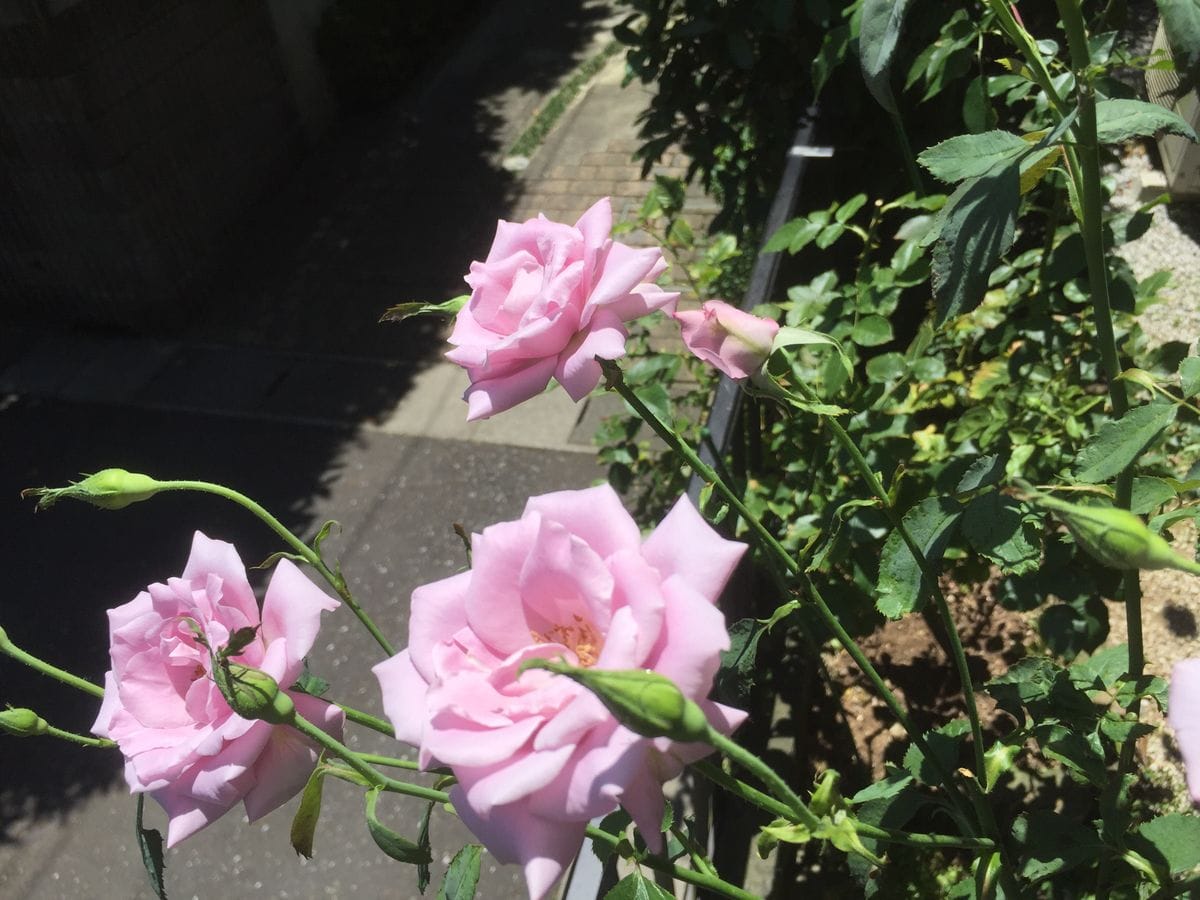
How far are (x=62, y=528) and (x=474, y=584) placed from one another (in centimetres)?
435

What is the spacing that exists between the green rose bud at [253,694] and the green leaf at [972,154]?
717 millimetres

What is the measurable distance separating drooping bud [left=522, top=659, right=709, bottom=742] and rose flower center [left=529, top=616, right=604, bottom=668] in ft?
0.50

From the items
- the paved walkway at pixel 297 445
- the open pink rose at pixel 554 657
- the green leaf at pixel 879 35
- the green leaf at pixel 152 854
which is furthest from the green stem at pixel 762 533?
the paved walkway at pixel 297 445

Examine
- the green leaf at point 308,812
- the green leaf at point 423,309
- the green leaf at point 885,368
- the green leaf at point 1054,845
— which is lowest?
the green leaf at point 1054,845

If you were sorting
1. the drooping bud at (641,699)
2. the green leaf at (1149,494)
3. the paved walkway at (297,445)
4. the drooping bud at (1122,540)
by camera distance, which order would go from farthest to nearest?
1. the paved walkway at (297,445)
2. the green leaf at (1149,494)
3. the drooping bud at (1122,540)
4. the drooping bud at (641,699)

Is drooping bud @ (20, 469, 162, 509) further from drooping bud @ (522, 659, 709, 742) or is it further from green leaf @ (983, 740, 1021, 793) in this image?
green leaf @ (983, 740, 1021, 793)

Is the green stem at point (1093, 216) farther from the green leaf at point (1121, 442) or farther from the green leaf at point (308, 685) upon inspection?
the green leaf at point (308, 685)

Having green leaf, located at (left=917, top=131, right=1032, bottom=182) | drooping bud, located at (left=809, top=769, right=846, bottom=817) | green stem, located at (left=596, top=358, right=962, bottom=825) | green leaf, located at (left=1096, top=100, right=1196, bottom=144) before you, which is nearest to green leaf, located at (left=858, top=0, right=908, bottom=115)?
green leaf, located at (left=917, top=131, right=1032, bottom=182)

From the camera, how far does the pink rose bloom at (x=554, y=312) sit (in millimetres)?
813

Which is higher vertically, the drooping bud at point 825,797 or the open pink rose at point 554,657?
the open pink rose at point 554,657

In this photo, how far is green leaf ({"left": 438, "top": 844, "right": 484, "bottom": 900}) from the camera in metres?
0.93

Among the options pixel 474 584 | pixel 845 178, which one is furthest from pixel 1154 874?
pixel 845 178

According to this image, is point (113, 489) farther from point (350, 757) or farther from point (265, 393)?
point (265, 393)

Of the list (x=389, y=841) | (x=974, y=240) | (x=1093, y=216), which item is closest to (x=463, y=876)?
(x=389, y=841)
